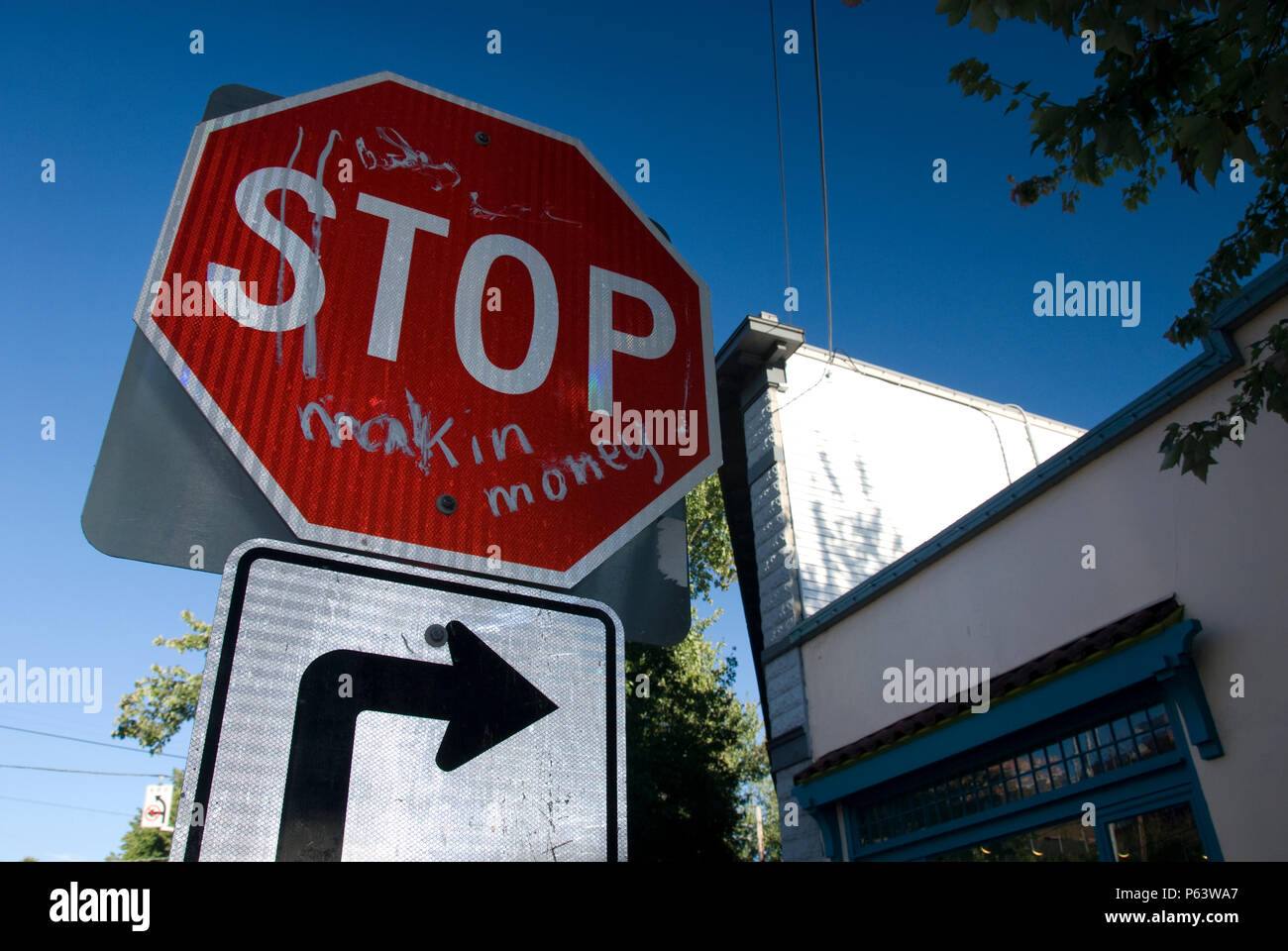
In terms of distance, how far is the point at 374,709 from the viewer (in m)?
1.17

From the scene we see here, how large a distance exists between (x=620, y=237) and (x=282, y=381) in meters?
0.96

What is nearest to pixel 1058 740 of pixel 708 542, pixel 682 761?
pixel 682 761

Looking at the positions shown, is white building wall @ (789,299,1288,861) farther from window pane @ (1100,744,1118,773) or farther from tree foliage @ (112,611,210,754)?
tree foliage @ (112,611,210,754)

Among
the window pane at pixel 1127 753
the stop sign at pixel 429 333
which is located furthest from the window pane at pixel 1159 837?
the stop sign at pixel 429 333

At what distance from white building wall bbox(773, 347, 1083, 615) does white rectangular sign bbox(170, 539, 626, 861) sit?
9.37m

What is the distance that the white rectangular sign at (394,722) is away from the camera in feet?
3.54

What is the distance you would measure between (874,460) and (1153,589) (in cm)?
584

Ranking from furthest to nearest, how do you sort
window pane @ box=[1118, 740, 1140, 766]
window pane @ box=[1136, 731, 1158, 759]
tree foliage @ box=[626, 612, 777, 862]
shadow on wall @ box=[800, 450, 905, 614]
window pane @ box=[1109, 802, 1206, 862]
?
tree foliage @ box=[626, 612, 777, 862] → shadow on wall @ box=[800, 450, 905, 614] → window pane @ box=[1118, 740, 1140, 766] → window pane @ box=[1136, 731, 1158, 759] → window pane @ box=[1109, 802, 1206, 862]

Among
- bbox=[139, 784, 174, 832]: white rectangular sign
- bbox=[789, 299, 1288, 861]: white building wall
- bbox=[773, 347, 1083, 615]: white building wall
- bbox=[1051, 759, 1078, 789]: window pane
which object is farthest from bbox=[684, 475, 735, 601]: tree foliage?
bbox=[139, 784, 174, 832]: white rectangular sign

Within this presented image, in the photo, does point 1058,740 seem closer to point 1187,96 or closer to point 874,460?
point 1187,96

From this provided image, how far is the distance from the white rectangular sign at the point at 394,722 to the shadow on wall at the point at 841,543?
369 inches

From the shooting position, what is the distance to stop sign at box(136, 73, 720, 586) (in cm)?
148

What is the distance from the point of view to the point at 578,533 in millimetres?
1650
